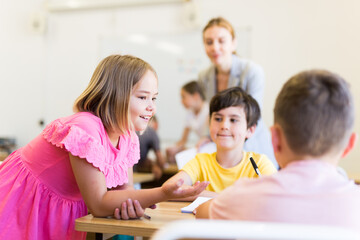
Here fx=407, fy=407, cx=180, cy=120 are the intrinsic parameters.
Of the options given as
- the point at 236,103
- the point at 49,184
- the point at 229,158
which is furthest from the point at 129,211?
the point at 236,103

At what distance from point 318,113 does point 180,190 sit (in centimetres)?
46

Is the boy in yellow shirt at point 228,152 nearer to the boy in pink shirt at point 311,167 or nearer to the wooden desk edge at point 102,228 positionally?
the wooden desk edge at point 102,228

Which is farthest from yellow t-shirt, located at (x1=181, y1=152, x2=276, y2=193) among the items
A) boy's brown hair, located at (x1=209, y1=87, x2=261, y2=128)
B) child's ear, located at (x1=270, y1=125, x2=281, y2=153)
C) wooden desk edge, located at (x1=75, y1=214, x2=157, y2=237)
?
child's ear, located at (x1=270, y1=125, x2=281, y2=153)

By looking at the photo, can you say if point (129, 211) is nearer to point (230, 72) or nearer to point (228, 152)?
point (228, 152)

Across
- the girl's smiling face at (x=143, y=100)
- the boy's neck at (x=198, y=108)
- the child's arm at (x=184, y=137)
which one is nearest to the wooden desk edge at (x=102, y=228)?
the girl's smiling face at (x=143, y=100)

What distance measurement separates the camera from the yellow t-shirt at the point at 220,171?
1650mm

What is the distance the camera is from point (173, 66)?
15.8 feet

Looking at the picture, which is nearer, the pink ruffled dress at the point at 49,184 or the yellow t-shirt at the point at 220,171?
the pink ruffled dress at the point at 49,184

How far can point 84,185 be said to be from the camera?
1.16m

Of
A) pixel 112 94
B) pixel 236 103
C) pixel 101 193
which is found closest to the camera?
pixel 101 193

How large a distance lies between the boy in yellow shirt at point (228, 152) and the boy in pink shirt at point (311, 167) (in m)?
0.78

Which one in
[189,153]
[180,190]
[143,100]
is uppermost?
[143,100]

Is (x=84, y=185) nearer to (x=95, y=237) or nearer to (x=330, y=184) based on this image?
(x=95, y=237)

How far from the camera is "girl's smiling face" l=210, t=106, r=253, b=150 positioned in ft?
5.70
